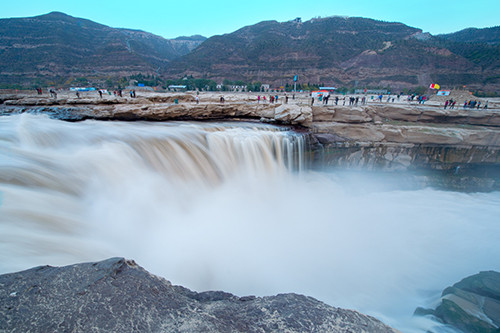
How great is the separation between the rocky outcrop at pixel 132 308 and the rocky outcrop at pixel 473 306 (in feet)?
8.15

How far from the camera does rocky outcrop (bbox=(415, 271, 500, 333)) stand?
3328mm

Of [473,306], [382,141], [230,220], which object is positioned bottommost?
[230,220]

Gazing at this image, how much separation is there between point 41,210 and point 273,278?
4276mm

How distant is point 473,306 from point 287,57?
3107 inches

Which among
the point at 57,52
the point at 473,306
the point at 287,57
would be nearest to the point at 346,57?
the point at 287,57

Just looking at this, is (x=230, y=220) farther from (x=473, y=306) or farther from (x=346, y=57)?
(x=346, y=57)

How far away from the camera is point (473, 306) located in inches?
141

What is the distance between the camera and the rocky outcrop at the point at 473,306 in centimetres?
333

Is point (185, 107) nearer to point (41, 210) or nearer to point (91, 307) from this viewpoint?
point (41, 210)

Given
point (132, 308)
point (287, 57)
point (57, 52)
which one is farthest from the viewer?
point (287, 57)

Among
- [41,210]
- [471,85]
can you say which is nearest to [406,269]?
[41,210]

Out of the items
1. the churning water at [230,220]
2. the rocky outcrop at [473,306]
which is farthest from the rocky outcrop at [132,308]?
the rocky outcrop at [473,306]

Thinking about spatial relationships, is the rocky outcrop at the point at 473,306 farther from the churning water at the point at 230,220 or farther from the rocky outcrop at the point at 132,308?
the rocky outcrop at the point at 132,308

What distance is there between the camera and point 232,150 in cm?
867
